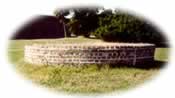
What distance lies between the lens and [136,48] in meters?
13.0

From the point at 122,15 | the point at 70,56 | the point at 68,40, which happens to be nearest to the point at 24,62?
the point at 70,56

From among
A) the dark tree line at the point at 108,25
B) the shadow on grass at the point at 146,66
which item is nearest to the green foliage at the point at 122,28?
the dark tree line at the point at 108,25

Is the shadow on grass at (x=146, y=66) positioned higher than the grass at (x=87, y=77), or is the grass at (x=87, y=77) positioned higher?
the shadow on grass at (x=146, y=66)

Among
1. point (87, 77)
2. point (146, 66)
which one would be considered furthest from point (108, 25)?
point (87, 77)

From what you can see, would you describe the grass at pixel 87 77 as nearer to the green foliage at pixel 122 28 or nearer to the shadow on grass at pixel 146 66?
the shadow on grass at pixel 146 66

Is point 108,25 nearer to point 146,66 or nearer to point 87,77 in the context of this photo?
point 146,66

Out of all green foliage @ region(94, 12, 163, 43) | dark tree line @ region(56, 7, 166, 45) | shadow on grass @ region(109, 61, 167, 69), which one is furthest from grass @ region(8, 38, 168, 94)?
green foliage @ region(94, 12, 163, 43)

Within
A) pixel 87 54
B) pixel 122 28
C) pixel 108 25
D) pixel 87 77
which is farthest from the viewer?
pixel 122 28

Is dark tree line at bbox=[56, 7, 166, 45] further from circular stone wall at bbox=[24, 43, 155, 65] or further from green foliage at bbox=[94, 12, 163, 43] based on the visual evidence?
circular stone wall at bbox=[24, 43, 155, 65]

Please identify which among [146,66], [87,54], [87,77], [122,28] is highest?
[122,28]

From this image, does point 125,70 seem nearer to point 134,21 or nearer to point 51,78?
point 51,78

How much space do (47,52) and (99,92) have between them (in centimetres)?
352

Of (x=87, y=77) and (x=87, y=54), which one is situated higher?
(x=87, y=54)

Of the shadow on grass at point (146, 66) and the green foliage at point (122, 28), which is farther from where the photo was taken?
the green foliage at point (122, 28)
